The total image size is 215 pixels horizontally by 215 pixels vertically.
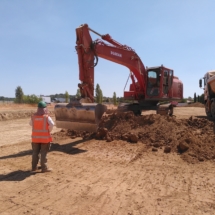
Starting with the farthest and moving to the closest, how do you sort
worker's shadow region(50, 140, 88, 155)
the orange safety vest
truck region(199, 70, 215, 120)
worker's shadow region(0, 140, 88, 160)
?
1. truck region(199, 70, 215, 120)
2. worker's shadow region(50, 140, 88, 155)
3. worker's shadow region(0, 140, 88, 160)
4. the orange safety vest

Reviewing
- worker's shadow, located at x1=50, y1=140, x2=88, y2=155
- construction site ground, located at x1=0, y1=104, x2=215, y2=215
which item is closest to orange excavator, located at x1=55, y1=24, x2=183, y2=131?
worker's shadow, located at x1=50, y1=140, x2=88, y2=155

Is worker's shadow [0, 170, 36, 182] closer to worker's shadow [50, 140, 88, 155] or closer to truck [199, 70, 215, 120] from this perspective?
worker's shadow [50, 140, 88, 155]

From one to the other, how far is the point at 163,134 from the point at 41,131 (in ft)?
13.8

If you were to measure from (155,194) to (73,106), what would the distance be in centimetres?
440

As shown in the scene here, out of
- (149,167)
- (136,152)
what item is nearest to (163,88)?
(136,152)

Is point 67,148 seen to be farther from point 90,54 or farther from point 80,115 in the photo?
point 90,54

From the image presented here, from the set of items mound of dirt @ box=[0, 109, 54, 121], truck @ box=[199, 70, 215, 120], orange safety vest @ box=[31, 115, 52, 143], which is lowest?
mound of dirt @ box=[0, 109, 54, 121]

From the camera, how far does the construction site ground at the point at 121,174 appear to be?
362 cm

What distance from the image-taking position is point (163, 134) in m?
7.68

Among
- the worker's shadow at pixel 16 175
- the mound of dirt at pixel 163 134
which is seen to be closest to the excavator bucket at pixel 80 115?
the mound of dirt at pixel 163 134

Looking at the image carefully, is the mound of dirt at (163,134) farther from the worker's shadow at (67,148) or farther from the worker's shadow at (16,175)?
the worker's shadow at (16,175)

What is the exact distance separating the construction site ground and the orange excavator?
1.01 m

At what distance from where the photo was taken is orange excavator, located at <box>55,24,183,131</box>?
7441 mm

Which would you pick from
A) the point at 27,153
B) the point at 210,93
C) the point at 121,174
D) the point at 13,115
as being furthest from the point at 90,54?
the point at 13,115
